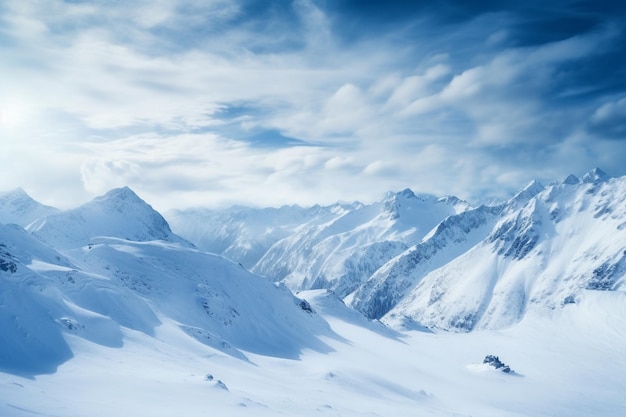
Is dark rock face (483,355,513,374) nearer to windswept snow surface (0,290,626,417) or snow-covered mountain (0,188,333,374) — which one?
windswept snow surface (0,290,626,417)

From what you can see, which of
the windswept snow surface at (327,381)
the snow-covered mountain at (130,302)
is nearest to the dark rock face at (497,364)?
the windswept snow surface at (327,381)

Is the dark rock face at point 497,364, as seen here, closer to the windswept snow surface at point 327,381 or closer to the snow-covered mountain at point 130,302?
the windswept snow surface at point 327,381

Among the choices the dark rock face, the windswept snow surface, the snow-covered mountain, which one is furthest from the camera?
the dark rock face

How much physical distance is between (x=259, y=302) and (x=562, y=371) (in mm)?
96119

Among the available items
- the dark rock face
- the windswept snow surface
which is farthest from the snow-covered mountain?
the dark rock face

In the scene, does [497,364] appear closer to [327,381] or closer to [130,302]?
[327,381]

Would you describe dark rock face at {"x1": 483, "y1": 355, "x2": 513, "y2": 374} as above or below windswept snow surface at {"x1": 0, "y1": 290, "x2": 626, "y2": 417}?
above

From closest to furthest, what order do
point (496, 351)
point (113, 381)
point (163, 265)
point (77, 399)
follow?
1. point (77, 399)
2. point (113, 381)
3. point (163, 265)
4. point (496, 351)

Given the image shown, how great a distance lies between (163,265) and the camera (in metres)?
113

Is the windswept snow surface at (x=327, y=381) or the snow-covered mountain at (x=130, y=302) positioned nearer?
the windswept snow surface at (x=327, y=381)

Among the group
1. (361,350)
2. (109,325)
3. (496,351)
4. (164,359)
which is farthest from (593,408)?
(109,325)

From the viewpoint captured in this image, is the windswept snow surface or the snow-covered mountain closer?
the windswept snow surface

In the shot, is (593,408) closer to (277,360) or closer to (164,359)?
(277,360)

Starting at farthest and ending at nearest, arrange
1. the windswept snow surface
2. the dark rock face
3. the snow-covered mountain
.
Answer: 1. the dark rock face
2. the snow-covered mountain
3. the windswept snow surface
